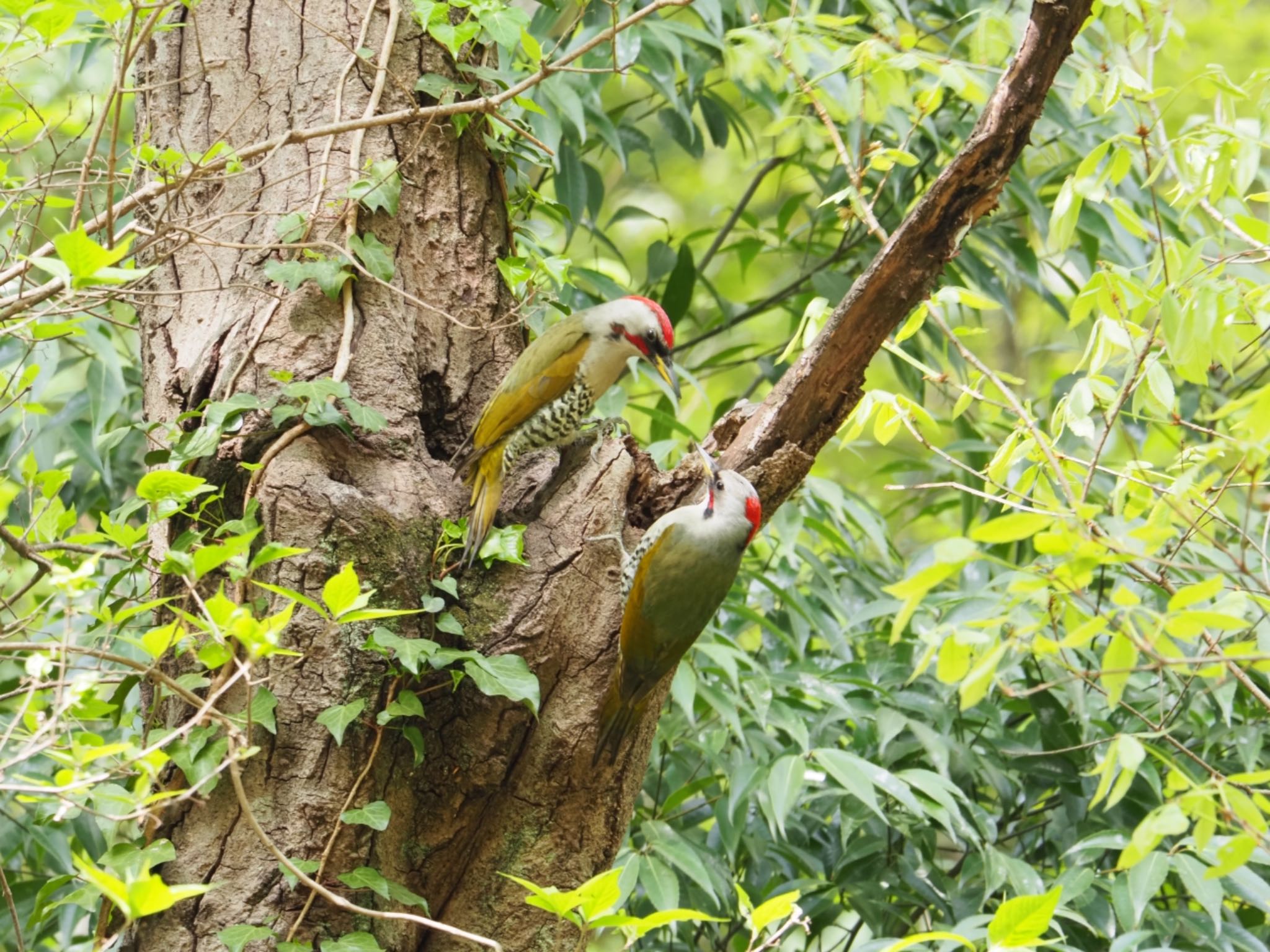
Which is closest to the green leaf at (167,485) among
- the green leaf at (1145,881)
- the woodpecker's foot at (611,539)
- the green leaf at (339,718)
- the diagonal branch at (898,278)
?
the green leaf at (339,718)

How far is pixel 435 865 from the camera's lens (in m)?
2.42

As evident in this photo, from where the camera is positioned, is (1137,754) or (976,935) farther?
(976,935)

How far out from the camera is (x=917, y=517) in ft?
14.7

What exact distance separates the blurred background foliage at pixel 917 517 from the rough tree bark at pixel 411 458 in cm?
19

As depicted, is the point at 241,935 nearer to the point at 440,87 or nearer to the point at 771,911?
the point at 771,911

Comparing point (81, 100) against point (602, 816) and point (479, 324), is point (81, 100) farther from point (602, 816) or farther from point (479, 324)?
point (602, 816)

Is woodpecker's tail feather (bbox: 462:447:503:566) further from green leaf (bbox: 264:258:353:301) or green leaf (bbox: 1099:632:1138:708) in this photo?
green leaf (bbox: 1099:632:1138:708)

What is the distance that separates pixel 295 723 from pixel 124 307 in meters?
2.26

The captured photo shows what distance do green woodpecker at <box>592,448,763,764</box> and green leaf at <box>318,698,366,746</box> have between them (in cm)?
51

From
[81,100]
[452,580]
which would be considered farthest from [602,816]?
[81,100]

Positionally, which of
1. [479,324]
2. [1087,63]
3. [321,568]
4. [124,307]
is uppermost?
[1087,63]

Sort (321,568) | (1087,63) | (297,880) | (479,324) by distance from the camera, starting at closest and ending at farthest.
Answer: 1. (297,880)
2. (321,568)
3. (479,324)
4. (1087,63)

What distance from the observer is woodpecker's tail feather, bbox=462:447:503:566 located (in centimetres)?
249

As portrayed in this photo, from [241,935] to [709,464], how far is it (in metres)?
1.36
